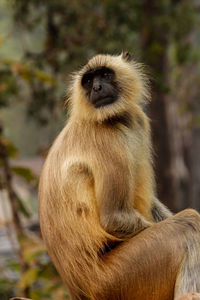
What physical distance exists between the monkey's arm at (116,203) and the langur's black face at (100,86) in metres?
0.73

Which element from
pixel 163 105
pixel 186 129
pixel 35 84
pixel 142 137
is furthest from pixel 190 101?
pixel 142 137

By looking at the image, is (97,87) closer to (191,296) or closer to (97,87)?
(97,87)

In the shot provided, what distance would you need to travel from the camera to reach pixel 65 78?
31.2ft

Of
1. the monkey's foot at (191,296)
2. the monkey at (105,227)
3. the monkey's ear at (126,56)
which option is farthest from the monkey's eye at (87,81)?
the monkey's foot at (191,296)

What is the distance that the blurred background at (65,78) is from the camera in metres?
8.18

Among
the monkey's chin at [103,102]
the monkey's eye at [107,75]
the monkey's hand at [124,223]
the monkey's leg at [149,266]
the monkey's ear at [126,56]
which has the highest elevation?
the monkey's ear at [126,56]

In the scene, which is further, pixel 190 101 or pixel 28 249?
pixel 190 101

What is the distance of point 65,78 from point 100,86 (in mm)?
4819

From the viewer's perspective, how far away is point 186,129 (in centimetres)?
1672

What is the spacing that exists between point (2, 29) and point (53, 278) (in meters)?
13.8

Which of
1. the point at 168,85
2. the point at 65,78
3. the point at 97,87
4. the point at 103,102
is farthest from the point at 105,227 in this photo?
the point at 168,85

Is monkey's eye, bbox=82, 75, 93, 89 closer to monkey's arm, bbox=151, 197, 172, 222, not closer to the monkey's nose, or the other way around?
the monkey's nose

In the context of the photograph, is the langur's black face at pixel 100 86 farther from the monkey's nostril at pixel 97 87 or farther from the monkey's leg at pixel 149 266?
the monkey's leg at pixel 149 266

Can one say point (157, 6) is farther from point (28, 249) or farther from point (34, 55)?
point (28, 249)
